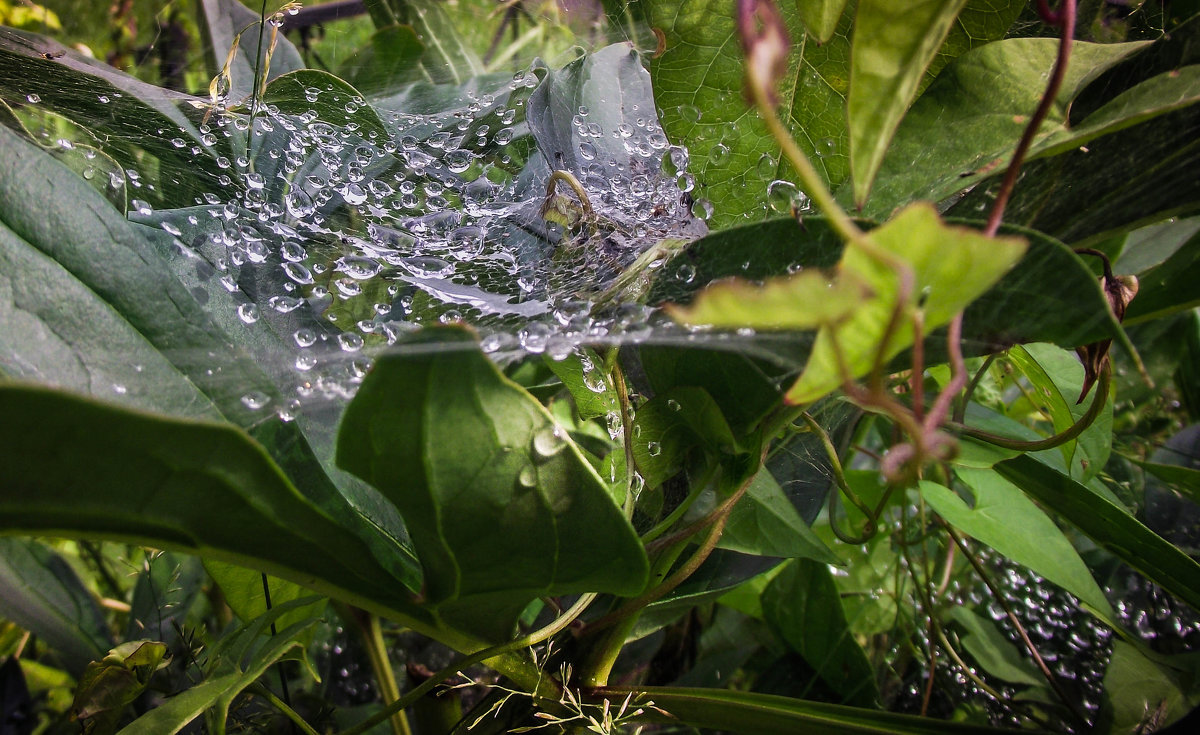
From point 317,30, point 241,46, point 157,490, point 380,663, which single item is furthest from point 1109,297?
point 317,30

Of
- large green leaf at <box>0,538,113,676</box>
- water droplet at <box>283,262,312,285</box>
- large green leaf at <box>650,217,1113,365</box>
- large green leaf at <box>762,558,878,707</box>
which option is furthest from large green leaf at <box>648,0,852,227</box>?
large green leaf at <box>0,538,113,676</box>

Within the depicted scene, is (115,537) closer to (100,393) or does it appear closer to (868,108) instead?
(100,393)

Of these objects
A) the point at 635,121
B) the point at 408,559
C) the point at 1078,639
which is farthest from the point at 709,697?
the point at 1078,639

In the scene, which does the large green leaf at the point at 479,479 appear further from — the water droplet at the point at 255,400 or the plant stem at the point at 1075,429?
the plant stem at the point at 1075,429

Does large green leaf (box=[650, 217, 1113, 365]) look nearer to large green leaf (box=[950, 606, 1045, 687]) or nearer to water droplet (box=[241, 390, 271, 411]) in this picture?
water droplet (box=[241, 390, 271, 411])

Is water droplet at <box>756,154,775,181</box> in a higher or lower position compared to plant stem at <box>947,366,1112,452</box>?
higher

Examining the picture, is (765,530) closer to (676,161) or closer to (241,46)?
(676,161)

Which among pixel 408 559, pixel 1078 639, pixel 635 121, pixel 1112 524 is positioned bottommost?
pixel 1078 639
